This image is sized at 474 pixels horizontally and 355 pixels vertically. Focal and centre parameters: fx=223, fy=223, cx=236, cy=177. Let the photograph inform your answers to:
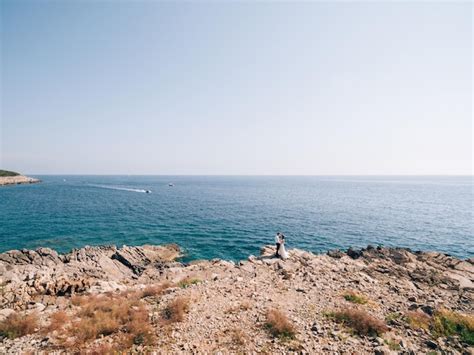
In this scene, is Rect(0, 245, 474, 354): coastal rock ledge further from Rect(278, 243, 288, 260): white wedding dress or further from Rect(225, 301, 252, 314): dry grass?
Rect(278, 243, 288, 260): white wedding dress

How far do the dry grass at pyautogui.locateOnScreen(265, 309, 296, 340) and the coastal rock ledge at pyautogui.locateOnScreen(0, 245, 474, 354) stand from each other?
1.5 inches

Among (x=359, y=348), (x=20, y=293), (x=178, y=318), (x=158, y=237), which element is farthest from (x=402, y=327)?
(x=158, y=237)

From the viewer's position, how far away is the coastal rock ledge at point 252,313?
804 centimetres

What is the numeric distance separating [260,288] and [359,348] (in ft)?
19.2

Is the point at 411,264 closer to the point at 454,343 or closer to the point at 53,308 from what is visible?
the point at 454,343

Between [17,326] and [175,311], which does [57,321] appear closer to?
[17,326]

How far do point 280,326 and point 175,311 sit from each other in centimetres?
452

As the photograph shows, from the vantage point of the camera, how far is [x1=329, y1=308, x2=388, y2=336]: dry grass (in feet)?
28.7

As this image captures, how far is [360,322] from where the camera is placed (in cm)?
905

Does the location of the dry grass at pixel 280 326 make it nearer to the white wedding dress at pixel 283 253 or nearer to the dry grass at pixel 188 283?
the dry grass at pixel 188 283

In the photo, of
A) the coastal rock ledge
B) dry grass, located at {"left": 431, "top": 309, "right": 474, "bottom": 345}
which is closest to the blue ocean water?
the coastal rock ledge

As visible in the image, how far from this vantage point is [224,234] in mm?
36781

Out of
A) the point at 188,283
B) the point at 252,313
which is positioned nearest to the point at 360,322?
the point at 252,313

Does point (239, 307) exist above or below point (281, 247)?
above
